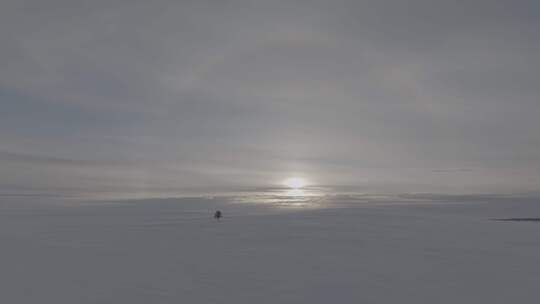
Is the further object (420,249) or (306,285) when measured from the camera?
(420,249)

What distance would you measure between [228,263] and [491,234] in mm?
18808

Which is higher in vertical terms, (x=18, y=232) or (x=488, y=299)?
(x=18, y=232)

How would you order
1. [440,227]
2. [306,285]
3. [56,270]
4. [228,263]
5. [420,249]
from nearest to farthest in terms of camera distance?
[306,285] < [56,270] < [228,263] < [420,249] < [440,227]

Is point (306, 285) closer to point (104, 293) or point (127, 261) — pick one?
point (104, 293)

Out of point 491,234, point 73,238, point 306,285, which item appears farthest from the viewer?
point 491,234

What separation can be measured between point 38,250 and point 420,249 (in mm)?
17633

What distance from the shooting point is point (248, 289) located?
11.2 metres

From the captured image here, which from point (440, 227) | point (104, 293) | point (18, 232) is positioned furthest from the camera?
point (440, 227)

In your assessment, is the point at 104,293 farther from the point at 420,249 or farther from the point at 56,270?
the point at 420,249

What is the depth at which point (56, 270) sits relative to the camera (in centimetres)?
1291

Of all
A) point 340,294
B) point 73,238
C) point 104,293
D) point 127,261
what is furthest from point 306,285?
point 73,238

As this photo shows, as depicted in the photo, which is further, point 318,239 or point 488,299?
point 318,239

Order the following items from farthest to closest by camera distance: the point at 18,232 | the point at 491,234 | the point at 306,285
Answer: the point at 491,234
the point at 18,232
the point at 306,285

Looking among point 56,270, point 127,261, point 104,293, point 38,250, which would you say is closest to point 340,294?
point 104,293
